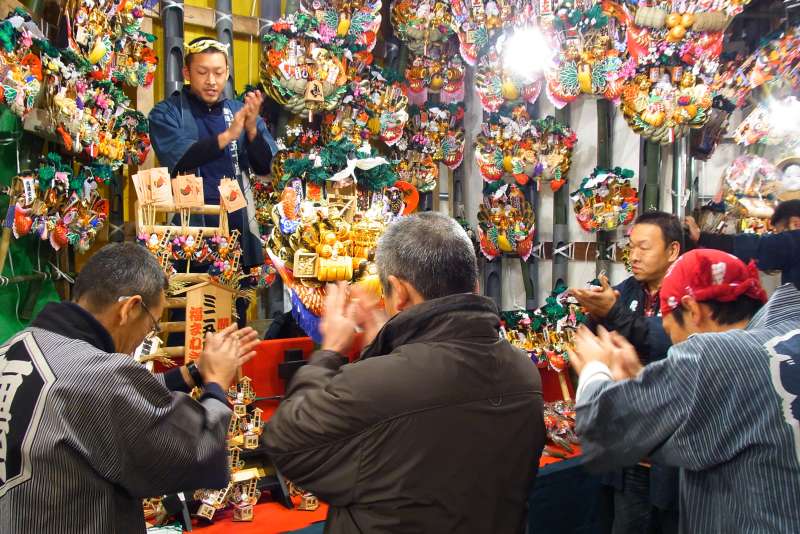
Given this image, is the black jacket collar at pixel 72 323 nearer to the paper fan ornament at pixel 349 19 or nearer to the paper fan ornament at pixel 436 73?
the paper fan ornament at pixel 349 19

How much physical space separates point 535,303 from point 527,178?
3.47 feet

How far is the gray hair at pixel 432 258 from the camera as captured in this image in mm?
1485

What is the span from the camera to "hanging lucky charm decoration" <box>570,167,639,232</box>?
428 cm

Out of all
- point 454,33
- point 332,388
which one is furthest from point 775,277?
point 454,33

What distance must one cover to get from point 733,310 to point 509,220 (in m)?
3.32

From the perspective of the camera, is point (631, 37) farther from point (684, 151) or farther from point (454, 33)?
point (454, 33)

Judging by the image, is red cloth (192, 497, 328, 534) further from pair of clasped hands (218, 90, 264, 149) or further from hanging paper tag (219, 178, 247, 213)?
pair of clasped hands (218, 90, 264, 149)

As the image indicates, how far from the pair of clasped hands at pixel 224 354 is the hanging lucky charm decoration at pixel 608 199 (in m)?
3.11

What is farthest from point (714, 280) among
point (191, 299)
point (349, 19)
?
point (349, 19)

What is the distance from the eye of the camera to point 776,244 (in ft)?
10.2

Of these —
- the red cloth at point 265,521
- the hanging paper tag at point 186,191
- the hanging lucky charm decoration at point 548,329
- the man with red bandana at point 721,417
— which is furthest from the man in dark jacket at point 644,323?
the hanging paper tag at point 186,191

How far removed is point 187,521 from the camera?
2426 mm

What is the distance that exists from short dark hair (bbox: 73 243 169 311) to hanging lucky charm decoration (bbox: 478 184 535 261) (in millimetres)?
3616

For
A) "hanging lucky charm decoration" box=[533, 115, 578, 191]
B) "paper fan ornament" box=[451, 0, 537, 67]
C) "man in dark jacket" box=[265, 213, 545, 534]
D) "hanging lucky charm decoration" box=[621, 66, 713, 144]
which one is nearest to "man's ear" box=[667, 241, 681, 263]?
"hanging lucky charm decoration" box=[621, 66, 713, 144]
